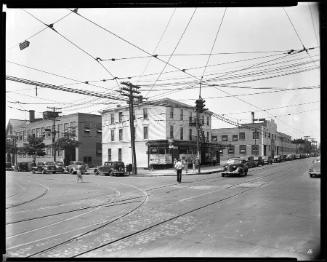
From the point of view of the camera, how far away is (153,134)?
1657 inches

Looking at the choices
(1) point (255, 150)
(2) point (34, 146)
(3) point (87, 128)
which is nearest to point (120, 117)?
(3) point (87, 128)

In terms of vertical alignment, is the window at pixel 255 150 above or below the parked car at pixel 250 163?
above

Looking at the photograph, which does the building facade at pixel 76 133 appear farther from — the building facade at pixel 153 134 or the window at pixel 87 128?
the building facade at pixel 153 134

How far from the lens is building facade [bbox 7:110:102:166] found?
4866cm

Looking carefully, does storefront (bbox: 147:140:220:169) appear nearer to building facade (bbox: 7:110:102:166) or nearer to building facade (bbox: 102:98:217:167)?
building facade (bbox: 102:98:217:167)

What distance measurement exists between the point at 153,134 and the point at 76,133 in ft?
45.2

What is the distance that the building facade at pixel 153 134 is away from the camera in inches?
1610

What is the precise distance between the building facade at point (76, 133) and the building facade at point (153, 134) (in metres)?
3.22

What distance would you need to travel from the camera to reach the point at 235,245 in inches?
255

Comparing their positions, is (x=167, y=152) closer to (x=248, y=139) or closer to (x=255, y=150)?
(x=255, y=150)

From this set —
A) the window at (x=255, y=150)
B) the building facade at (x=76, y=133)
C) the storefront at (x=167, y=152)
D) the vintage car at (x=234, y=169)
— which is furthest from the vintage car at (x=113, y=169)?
the window at (x=255, y=150)

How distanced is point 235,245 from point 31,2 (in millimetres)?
6317

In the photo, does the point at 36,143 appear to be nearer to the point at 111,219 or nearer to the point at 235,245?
the point at 111,219
